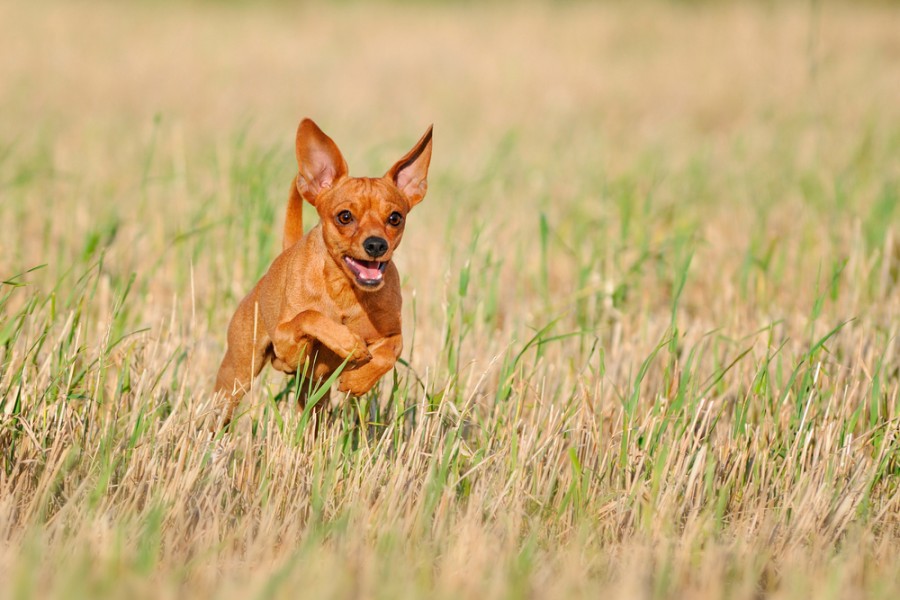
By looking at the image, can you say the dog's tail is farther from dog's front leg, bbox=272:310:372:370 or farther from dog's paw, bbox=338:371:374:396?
dog's paw, bbox=338:371:374:396

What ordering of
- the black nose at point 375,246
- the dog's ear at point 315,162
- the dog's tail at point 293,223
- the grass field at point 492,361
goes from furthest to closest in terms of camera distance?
the dog's tail at point 293,223
the dog's ear at point 315,162
the grass field at point 492,361
the black nose at point 375,246

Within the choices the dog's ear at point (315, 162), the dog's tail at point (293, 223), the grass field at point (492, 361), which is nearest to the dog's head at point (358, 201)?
the dog's ear at point (315, 162)

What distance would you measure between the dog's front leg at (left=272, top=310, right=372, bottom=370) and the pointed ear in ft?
1.61

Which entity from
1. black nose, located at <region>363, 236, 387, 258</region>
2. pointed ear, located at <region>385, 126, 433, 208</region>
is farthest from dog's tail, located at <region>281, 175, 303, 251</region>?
black nose, located at <region>363, 236, 387, 258</region>

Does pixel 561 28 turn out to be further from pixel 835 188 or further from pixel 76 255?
pixel 76 255

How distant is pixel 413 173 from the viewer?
12.0 feet

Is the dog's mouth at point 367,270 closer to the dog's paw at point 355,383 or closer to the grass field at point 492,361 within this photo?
the dog's paw at point 355,383

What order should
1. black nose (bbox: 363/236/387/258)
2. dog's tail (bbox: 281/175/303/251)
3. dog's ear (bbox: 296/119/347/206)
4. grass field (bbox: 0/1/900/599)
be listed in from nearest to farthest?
1. black nose (bbox: 363/236/387/258)
2. grass field (bbox: 0/1/900/599)
3. dog's ear (bbox: 296/119/347/206)
4. dog's tail (bbox: 281/175/303/251)

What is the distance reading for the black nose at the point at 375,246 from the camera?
3197 mm

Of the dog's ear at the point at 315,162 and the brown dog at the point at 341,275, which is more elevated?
the dog's ear at the point at 315,162

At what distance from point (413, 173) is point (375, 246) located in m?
0.53

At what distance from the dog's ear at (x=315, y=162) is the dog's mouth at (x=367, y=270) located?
346 millimetres

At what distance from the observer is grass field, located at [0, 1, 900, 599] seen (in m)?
3.30

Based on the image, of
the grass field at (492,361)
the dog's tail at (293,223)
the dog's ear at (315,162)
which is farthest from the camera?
the dog's tail at (293,223)
